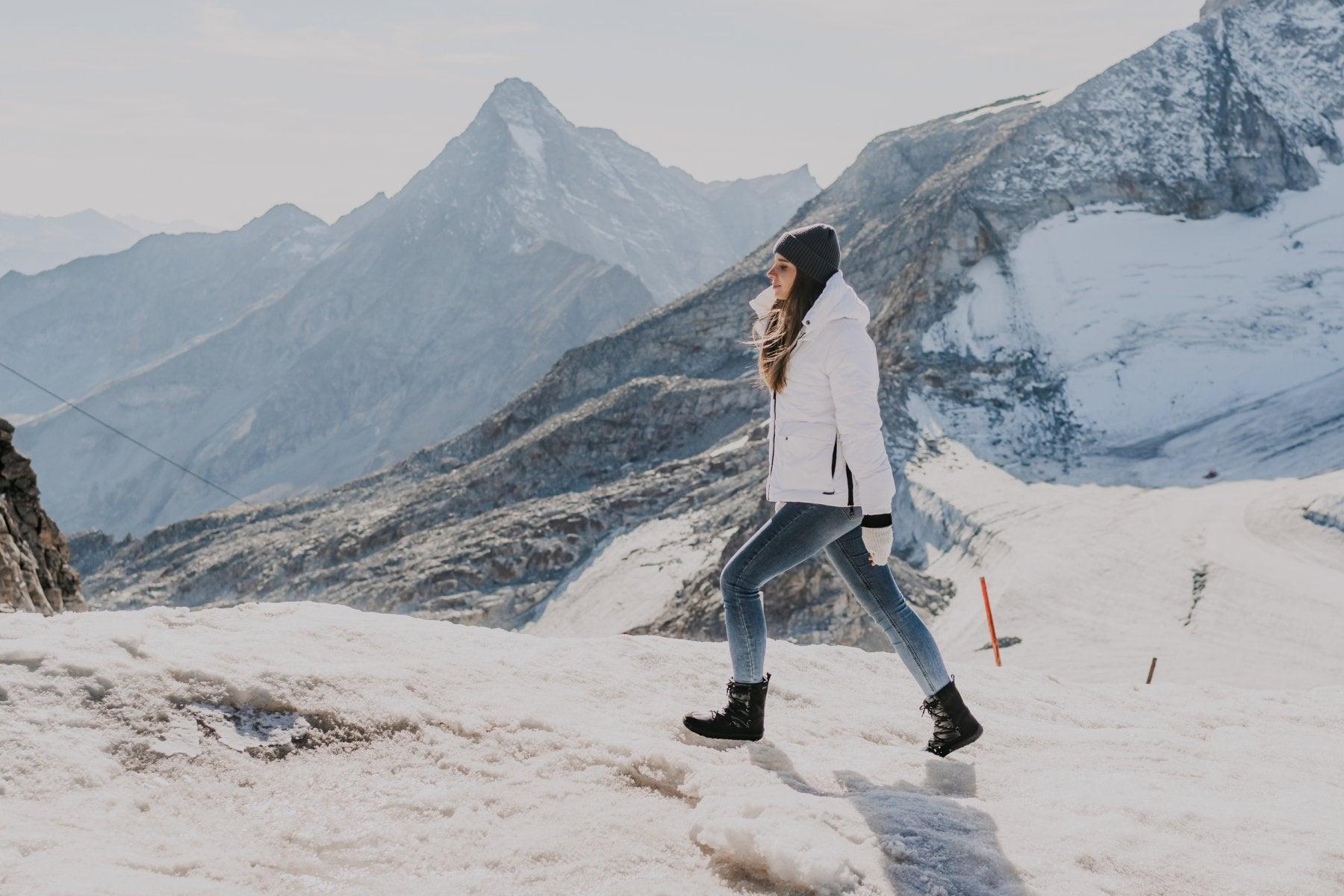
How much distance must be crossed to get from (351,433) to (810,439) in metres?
125

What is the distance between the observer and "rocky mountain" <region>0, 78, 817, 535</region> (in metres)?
119

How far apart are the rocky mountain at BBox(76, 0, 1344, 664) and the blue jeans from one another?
14.0 m

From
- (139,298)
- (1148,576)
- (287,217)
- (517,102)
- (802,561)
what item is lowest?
(1148,576)

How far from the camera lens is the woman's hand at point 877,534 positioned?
365cm

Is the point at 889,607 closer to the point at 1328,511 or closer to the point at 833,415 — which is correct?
the point at 833,415

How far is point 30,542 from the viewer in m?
10.7

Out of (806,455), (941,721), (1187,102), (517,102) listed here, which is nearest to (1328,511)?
(941,721)

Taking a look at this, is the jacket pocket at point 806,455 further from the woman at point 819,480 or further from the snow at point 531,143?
the snow at point 531,143

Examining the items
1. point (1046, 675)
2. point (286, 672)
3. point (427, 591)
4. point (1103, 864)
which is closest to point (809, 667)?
point (1046, 675)

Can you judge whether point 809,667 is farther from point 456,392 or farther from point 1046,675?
point 456,392

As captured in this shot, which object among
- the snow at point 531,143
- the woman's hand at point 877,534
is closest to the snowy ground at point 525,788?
the woman's hand at point 877,534

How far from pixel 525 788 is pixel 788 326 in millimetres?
2003

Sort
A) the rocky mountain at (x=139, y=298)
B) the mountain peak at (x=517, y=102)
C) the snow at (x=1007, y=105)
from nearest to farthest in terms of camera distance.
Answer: the snow at (x=1007, y=105) < the rocky mountain at (x=139, y=298) < the mountain peak at (x=517, y=102)

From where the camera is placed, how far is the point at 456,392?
122 m
